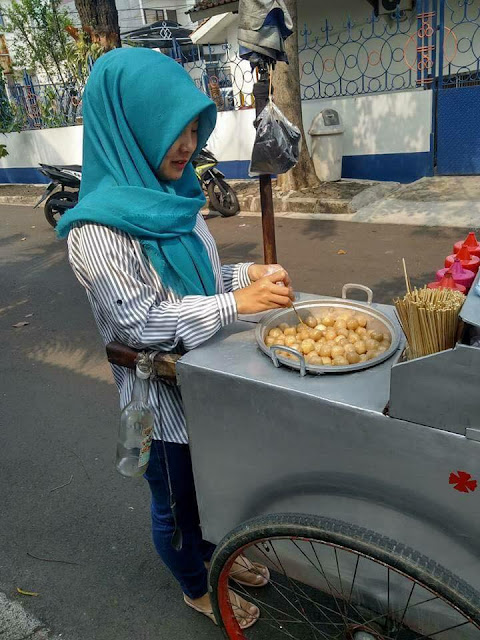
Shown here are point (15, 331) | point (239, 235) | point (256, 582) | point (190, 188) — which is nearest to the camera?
point (190, 188)

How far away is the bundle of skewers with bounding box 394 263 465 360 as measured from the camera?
1.08 meters

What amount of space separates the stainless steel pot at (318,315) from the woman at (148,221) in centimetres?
14

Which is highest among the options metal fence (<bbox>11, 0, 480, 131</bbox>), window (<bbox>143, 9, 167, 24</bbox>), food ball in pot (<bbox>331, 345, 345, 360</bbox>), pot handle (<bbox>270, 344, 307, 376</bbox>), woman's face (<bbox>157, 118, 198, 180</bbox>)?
window (<bbox>143, 9, 167, 24</bbox>)

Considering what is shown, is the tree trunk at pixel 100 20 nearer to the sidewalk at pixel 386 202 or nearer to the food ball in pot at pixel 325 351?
the sidewalk at pixel 386 202

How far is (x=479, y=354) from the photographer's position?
0.95 meters

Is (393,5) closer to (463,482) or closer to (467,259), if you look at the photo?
(467,259)

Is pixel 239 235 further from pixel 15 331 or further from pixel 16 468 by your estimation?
pixel 16 468

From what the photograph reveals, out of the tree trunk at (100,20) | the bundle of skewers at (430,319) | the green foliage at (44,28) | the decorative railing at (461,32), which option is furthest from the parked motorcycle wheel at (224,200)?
the green foliage at (44,28)

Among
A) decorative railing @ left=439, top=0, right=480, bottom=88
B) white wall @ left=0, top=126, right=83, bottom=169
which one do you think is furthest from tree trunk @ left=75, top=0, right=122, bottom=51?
decorative railing @ left=439, top=0, right=480, bottom=88

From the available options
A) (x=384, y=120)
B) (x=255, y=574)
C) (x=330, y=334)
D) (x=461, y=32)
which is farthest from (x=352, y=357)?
(x=461, y=32)

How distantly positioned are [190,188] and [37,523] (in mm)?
1741

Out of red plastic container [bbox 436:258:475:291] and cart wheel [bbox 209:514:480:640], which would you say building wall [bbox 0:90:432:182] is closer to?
red plastic container [bbox 436:258:475:291]

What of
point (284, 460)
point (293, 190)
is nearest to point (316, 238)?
point (293, 190)

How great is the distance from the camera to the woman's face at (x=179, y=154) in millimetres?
1398
